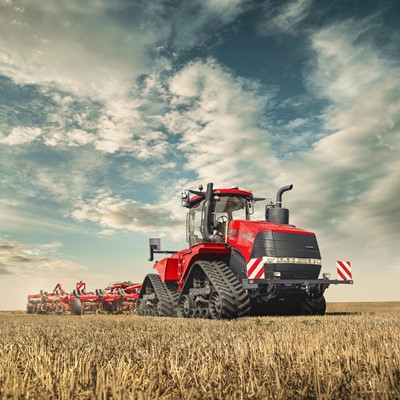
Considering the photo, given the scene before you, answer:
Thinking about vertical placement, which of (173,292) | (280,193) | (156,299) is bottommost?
(156,299)

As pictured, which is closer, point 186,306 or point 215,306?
point 215,306

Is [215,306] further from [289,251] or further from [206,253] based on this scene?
[289,251]

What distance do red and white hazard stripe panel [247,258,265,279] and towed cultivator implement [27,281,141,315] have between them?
347 inches

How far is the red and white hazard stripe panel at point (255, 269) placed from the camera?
30.3 feet

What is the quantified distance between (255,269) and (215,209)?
2354 millimetres

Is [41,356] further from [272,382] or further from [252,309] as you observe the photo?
[252,309]

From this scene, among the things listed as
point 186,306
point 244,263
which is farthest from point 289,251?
point 186,306

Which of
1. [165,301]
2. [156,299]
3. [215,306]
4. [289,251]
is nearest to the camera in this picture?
[215,306]

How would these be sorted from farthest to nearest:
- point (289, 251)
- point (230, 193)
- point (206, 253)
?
point (230, 193), point (206, 253), point (289, 251)

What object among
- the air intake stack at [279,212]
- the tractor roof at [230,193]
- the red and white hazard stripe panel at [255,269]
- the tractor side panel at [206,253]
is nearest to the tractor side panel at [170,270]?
the tractor side panel at [206,253]

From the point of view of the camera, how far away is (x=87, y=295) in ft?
59.2

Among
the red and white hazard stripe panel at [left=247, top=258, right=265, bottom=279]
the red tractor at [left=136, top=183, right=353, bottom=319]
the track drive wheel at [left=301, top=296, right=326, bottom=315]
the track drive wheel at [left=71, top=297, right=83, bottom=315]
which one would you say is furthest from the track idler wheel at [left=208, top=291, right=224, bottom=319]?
the track drive wheel at [left=71, top=297, right=83, bottom=315]

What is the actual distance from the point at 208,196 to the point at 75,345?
22.8ft

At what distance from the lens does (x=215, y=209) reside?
1115cm
